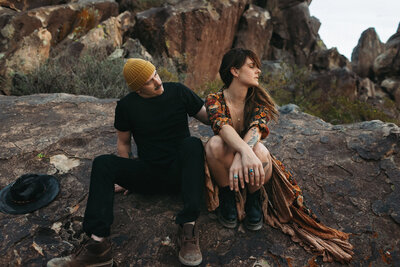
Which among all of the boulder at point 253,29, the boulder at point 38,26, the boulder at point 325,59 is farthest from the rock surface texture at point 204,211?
the boulder at point 325,59

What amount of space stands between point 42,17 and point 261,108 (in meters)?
7.62

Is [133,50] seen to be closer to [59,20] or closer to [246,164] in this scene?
[59,20]

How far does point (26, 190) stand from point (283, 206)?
185 cm

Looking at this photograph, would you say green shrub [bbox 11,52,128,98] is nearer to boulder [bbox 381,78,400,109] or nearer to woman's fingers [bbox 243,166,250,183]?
woman's fingers [bbox 243,166,250,183]

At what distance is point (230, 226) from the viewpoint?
1.87 metres

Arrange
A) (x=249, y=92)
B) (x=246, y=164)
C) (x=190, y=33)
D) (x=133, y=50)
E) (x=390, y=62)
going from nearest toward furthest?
1. (x=246, y=164)
2. (x=249, y=92)
3. (x=133, y=50)
4. (x=190, y=33)
5. (x=390, y=62)

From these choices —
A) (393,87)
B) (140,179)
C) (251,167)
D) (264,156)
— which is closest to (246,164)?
(251,167)

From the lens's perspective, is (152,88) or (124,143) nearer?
(152,88)

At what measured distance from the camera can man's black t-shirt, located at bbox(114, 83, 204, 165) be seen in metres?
1.92

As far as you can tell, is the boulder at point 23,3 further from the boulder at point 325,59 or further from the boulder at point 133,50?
the boulder at point 325,59

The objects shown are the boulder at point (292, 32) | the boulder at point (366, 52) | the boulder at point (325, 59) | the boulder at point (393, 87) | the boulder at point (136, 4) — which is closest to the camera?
the boulder at point (136, 4)

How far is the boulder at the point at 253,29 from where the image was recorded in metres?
12.7

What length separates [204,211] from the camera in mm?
2047

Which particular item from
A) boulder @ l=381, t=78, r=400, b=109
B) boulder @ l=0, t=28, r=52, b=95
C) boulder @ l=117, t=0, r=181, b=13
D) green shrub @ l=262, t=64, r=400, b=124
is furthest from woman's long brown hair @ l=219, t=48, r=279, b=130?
boulder @ l=381, t=78, r=400, b=109
